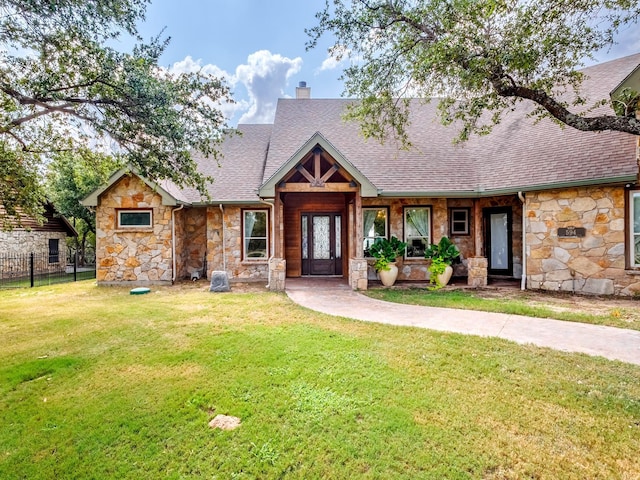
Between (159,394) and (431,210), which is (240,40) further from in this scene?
(159,394)

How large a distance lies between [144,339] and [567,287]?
35.1 feet

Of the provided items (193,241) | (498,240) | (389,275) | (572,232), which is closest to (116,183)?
(193,241)

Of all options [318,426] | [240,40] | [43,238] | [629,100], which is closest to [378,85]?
[629,100]

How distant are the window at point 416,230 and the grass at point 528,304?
7.03 feet

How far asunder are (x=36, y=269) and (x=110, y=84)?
630 inches

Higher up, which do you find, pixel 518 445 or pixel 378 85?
pixel 378 85

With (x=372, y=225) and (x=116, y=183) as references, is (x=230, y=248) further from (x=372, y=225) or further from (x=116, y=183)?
(x=372, y=225)

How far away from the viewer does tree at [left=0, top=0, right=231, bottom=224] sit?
17.8 feet

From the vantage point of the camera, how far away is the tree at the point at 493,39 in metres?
5.48

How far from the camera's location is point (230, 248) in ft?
38.9

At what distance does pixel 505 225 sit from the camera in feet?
39.5

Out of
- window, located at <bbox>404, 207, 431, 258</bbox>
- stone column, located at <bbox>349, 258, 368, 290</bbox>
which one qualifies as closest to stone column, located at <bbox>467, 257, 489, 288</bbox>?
window, located at <bbox>404, 207, 431, 258</bbox>

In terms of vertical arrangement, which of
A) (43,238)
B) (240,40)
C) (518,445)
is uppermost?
(240,40)

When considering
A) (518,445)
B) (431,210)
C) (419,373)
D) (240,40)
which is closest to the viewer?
(518,445)
